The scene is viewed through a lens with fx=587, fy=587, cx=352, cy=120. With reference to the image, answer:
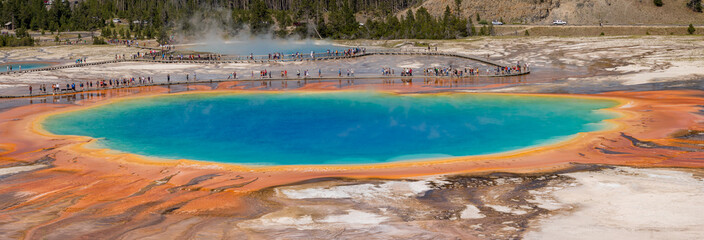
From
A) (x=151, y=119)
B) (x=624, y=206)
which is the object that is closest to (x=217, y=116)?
(x=151, y=119)

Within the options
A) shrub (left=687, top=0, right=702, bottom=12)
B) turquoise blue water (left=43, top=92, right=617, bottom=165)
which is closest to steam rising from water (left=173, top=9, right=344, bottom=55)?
turquoise blue water (left=43, top=92, right=617, bottom=165)

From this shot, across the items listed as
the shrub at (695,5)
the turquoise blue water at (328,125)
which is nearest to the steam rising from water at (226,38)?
the turquoise blue water at (328,125)

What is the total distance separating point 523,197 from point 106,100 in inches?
1500

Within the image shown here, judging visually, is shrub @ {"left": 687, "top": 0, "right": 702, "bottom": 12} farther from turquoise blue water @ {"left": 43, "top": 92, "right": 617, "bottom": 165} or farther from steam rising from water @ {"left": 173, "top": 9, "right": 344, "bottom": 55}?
turquoise blue water @ {"left": 43, "top": 92, "right": 617, "bottom": 165}

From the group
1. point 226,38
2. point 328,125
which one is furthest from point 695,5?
point 328,125

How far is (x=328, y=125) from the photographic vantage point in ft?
121

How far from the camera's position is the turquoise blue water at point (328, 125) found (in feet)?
97.7

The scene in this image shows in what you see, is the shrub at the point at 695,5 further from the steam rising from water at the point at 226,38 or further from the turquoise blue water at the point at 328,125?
the turquoise blue water at the point at 328,125

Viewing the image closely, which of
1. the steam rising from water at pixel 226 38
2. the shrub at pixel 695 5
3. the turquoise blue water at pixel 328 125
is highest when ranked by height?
the shrub at pixel 695 5

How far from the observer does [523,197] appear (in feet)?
66.9

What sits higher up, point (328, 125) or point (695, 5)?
point (695, 5)

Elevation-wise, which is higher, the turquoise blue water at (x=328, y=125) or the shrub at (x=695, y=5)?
the shrub at (x=695, y=5)

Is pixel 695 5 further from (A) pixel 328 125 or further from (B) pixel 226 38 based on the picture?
(A) pixel 328 125

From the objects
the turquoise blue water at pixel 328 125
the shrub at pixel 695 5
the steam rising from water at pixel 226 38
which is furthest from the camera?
the shrub at pixel 695 5
